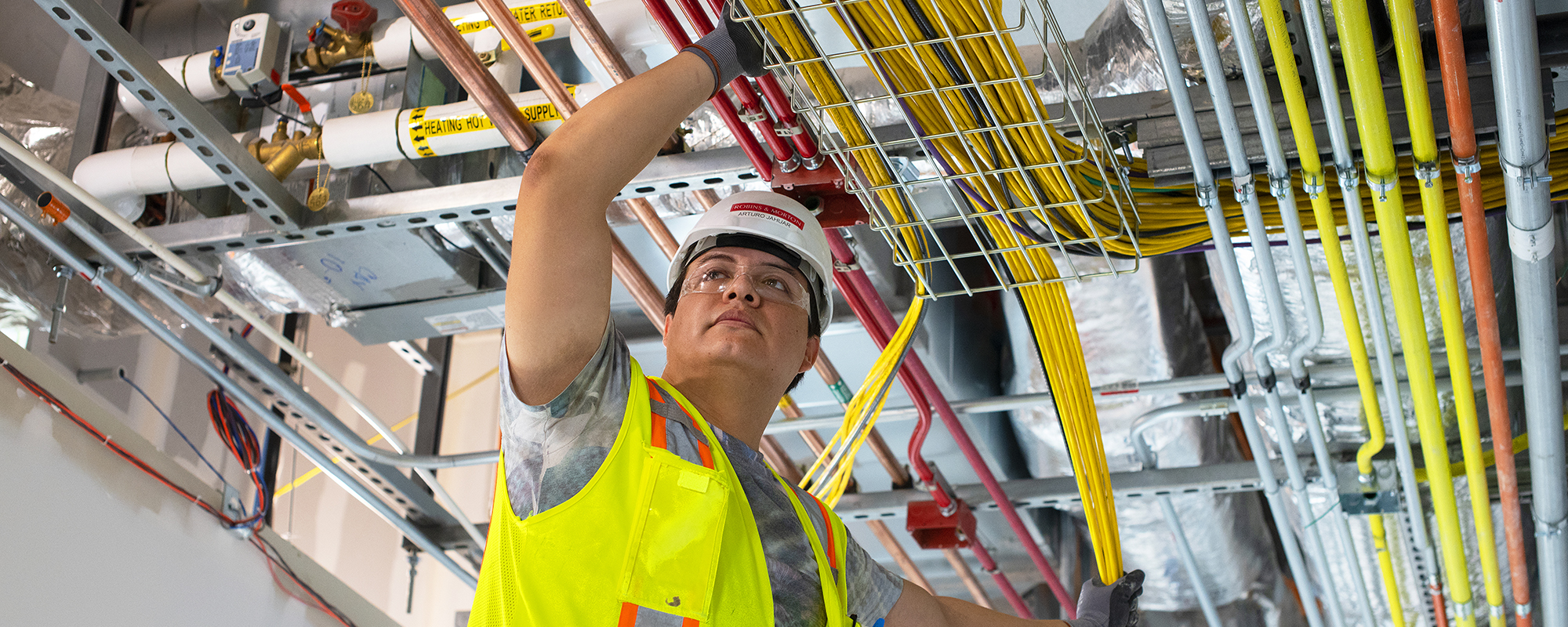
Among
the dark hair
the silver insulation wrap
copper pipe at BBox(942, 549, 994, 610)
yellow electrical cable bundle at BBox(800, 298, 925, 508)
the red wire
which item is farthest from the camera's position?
copper pipe at BBox(942, 549, 994, 610)

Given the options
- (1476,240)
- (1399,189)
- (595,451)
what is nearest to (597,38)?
(595,451)

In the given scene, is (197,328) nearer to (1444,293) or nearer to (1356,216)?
(1356,216)

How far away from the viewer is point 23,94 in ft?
8.89

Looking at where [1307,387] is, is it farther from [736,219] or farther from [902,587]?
[736,219]

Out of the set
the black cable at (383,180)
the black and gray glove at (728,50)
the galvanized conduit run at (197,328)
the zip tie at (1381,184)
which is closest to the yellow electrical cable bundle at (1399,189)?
the zip tie at (1381,184)

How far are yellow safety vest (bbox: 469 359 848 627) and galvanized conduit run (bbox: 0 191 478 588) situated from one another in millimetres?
1379

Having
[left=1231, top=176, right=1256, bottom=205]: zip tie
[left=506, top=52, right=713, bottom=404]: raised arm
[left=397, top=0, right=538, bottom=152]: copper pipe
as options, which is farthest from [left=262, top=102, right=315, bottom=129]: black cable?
[left=1231, top=176, right=1256, bottom=205]: zip tie

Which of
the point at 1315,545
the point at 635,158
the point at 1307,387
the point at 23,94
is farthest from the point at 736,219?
the point at 23,94

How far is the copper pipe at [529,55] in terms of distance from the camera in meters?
1.86

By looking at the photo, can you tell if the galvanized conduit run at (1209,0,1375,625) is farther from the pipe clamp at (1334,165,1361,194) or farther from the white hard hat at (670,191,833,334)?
the white hard hat at (670,191,833,334)

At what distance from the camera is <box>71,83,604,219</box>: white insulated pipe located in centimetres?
224

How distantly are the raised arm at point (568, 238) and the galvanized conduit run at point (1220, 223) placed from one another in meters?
0.59

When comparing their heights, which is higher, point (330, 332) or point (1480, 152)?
point (330, 332)

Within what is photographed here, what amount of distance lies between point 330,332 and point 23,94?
6.06ft
